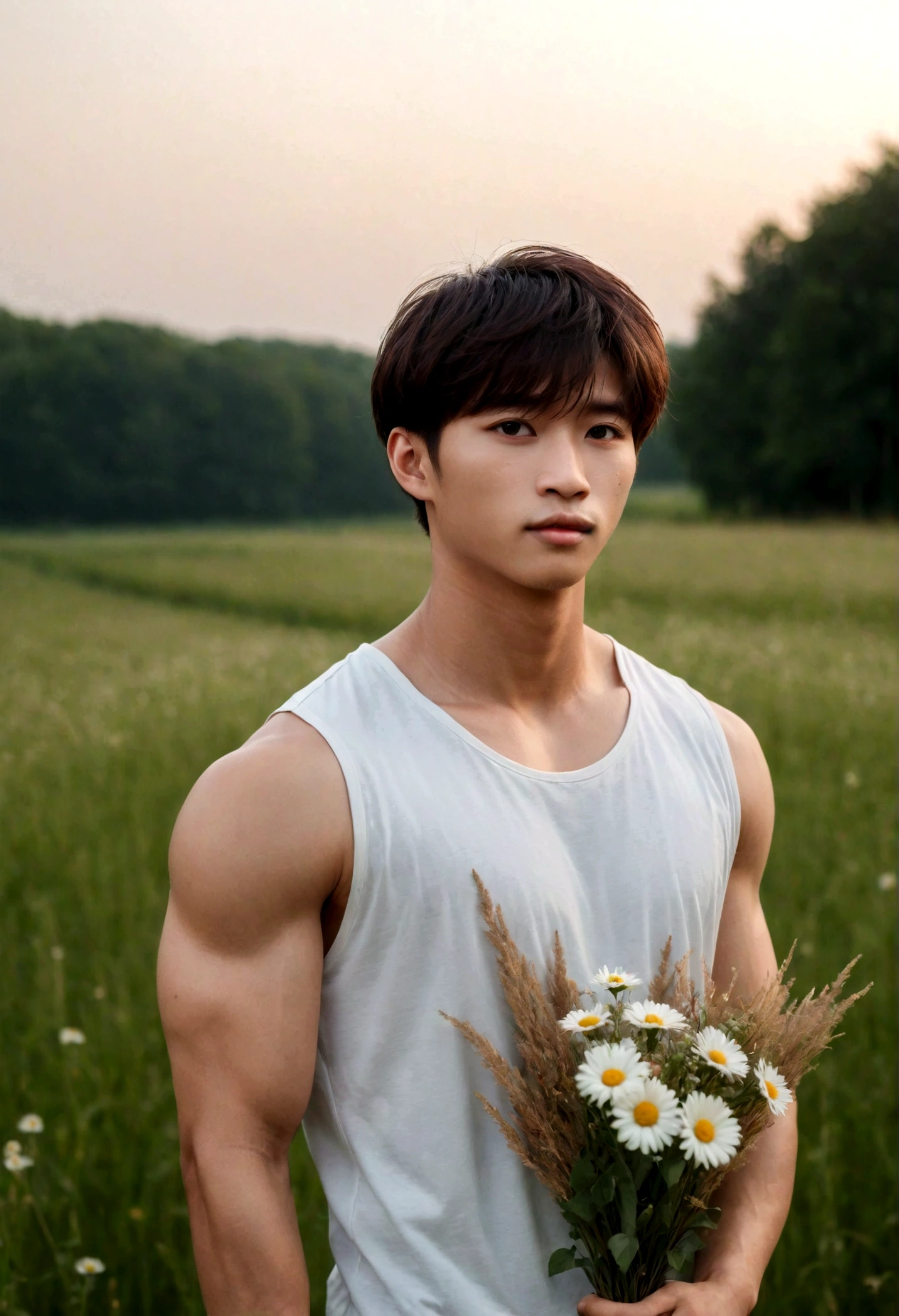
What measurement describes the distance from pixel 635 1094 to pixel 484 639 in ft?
2.37

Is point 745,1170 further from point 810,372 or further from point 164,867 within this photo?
point 810,372

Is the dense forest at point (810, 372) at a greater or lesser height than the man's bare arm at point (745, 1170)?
greater

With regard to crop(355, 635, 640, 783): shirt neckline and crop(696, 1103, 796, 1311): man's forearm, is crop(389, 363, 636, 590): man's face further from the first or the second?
crop(696, 1103, 796, 1311): man's forearm

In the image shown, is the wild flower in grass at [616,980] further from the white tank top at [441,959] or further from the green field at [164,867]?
the green field at [164,867]

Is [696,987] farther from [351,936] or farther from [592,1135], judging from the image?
[351,936]

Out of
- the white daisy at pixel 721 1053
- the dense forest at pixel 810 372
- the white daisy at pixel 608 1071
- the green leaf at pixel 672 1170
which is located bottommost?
the green leaf at pixel 672 1170

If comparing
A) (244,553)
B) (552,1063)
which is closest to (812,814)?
(552,1063)

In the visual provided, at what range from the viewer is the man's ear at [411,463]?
1759mm

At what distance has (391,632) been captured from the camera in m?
1.91

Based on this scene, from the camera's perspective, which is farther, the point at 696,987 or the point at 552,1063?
the point at 696,987

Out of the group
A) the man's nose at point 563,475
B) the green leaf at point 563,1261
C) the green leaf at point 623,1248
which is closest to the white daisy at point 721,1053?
the green leaf at point 623,1248

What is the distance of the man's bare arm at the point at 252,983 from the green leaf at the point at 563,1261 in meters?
0.36

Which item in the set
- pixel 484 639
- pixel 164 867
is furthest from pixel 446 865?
pixel 164 867

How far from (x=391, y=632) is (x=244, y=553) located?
21369mm
